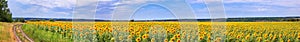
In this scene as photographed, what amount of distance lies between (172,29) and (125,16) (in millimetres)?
720

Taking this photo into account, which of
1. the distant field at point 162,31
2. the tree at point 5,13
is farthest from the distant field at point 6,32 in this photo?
the distant field at point 162,31

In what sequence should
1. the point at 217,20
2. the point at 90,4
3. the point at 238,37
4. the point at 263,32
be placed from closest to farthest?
the point at 90,4
the point at 217,20
the point at 238,37
the point at 263,32

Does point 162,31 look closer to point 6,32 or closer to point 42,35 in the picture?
point 42,35

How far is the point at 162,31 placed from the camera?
12.0ft

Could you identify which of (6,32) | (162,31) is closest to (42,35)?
(6,32)

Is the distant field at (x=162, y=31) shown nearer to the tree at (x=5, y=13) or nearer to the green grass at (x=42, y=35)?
the green grass at (x=42, y=35)

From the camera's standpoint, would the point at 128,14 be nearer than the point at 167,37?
Yes

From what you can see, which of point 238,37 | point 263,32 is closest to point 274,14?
point 263,32

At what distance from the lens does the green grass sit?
3.99 meters

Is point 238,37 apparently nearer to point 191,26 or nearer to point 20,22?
point 191,26

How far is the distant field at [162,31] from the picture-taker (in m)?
3.61

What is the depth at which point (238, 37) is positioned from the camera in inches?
153

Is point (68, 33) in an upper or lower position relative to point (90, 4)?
lower

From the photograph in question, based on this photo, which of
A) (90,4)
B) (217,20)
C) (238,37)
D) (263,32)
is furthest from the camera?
(263,32)
